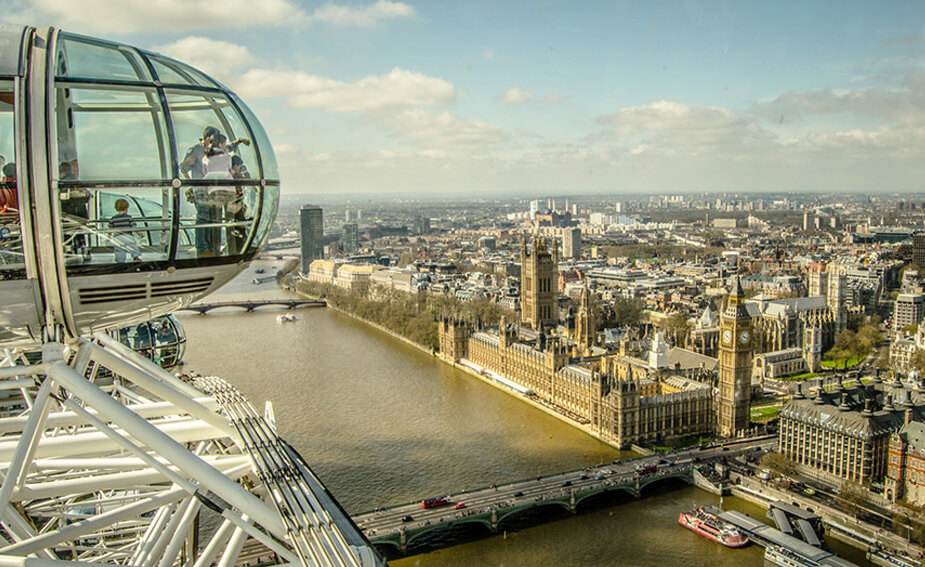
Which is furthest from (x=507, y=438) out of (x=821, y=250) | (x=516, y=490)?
(x=821, y=250)

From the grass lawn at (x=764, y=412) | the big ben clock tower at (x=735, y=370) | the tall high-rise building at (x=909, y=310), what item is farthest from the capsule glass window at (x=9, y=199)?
the tall high-rise building at (x=909, y=310)

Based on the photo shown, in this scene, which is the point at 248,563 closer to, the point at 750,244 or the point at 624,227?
the point at 750,244

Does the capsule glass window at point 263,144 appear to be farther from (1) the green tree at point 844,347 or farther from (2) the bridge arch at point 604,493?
(1) the green tree at point 844,347

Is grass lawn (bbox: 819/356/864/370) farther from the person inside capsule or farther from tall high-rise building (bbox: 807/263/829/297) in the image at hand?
the person inside capsule

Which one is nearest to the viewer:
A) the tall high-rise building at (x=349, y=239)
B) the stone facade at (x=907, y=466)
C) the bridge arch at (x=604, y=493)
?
the stone facade at (x=907, y=466)

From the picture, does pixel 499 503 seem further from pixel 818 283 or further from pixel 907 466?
pixel 818 283

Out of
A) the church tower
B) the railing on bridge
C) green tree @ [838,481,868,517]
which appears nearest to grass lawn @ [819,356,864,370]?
the church tower
